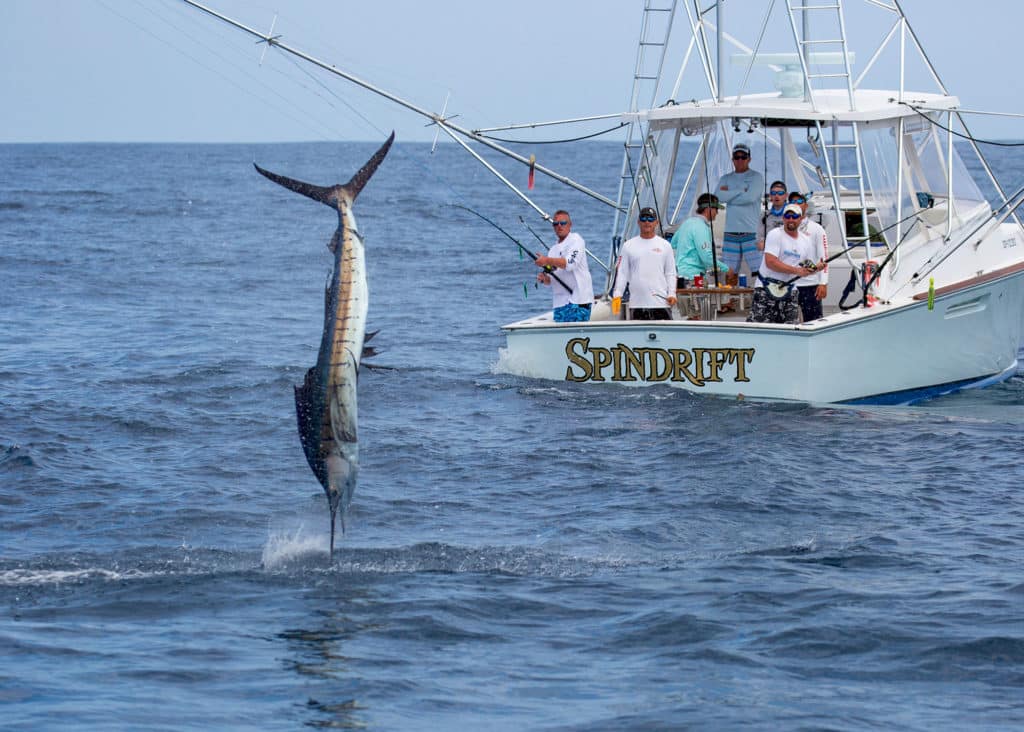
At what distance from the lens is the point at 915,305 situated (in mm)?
13297

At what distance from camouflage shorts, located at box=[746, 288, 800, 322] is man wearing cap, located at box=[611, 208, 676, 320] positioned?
760 millimetres

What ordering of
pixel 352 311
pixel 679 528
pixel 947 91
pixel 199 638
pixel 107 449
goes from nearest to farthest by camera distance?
pixel 352 311 → pixel 199 638 → pixel 679 528 → pixel 107 449 → pixel 947 91

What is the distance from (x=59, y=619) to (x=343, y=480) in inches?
77.2

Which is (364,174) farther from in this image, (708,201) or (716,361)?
(708,201)

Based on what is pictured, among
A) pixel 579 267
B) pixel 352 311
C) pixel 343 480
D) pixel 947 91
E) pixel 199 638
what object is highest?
pixel 947 91

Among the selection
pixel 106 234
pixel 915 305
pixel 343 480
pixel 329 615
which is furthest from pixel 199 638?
pixel 106 234

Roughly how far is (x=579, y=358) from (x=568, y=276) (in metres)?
0.84

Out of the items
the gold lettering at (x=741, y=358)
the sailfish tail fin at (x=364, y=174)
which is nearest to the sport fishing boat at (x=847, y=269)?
the gold lettering at (x=741, y=358)

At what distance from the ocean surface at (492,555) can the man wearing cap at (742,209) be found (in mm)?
2174

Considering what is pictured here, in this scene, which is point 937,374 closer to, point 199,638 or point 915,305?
point 915,305

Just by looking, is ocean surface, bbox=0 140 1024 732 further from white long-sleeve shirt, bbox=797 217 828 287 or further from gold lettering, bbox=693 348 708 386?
white long-sleeve shirt, bbox=797 217 828 287

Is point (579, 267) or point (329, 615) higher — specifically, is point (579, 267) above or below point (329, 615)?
above

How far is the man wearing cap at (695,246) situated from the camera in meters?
14.5

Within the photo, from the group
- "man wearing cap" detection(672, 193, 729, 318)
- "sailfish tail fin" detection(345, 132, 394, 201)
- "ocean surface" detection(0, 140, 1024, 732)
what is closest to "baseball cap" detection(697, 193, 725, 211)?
"man wearing cap" detection(672, 193, 729, 318)
